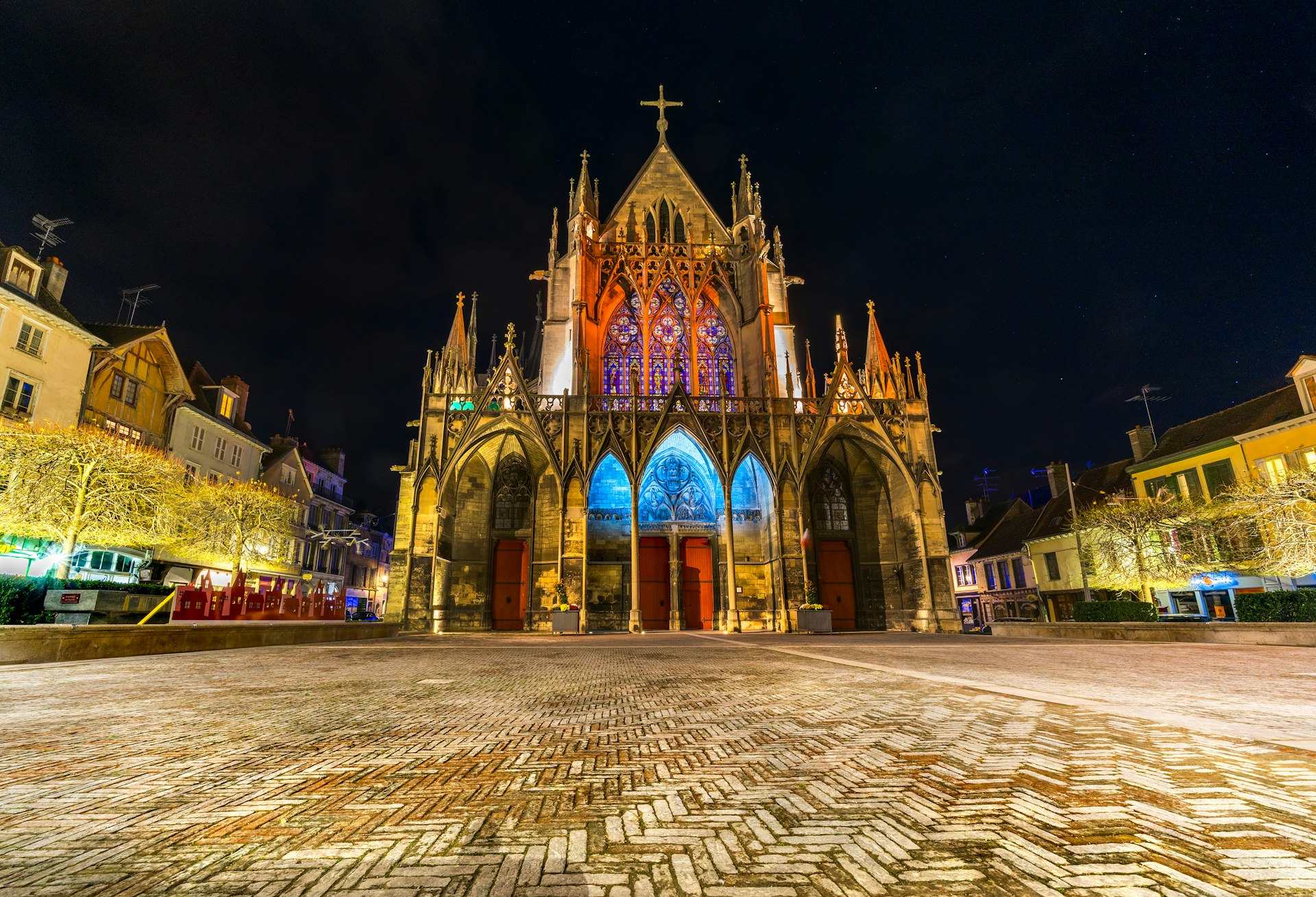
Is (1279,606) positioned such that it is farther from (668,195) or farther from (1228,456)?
(668,195)

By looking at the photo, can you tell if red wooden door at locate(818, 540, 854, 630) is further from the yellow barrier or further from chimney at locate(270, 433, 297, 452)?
chimney at locate(270, 433, 297, 452)

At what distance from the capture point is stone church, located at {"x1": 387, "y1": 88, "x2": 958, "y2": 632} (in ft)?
69.6

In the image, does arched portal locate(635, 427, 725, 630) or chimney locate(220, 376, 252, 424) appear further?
chimney locate(220, 376, 252, 424)

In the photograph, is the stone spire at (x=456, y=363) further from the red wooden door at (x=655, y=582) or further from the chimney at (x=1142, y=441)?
the chimney at (x=1142, y=441)

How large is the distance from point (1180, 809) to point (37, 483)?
22.9m

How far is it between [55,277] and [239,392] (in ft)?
36.6

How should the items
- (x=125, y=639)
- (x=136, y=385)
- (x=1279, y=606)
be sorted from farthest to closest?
(x=136, y=385)
(x=1279, y=606)
(x=125, y=639)

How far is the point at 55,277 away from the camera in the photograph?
76.3ft

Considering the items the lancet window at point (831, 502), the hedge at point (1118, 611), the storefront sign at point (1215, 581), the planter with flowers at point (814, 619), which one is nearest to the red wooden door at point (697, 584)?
the lancet window at point (831, 502)

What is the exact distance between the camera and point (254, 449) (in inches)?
1342

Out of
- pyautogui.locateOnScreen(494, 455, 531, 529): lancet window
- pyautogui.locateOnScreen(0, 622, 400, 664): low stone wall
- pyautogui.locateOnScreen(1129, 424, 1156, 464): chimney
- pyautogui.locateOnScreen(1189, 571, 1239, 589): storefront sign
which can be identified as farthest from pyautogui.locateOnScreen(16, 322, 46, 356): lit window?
pyautogui.locateOnScreen(1129, 424, 1156, 464): chimney

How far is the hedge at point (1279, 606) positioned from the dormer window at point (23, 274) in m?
40.2

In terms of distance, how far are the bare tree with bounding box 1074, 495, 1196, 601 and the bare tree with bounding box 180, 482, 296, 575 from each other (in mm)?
34361

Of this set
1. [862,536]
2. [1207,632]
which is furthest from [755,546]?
[1207,632]
